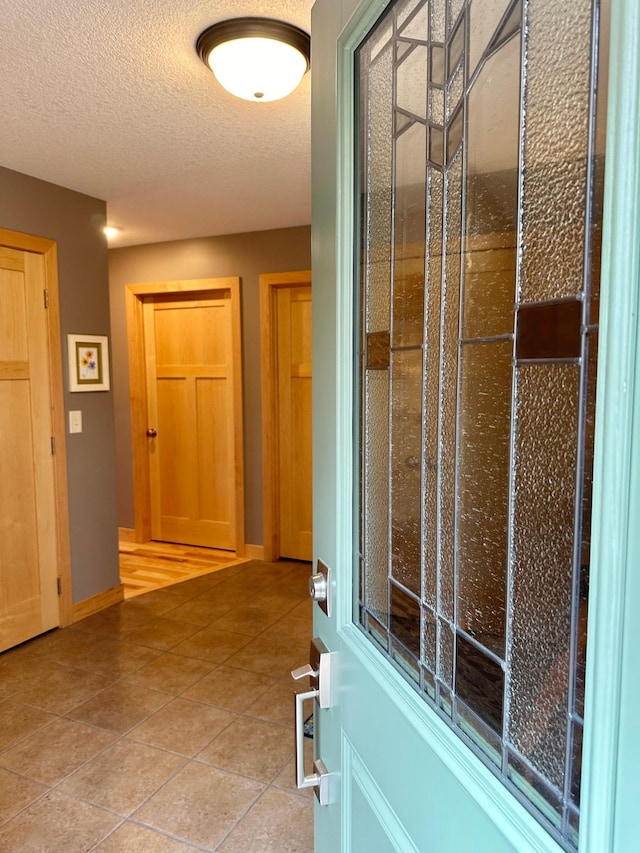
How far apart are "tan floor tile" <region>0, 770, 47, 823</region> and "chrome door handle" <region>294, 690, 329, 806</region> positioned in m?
1.40

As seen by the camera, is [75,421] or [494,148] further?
[75,421]

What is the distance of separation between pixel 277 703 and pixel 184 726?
396 mm

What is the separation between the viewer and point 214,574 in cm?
408

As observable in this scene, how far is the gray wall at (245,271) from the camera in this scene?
4.11 m

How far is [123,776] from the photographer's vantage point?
2023 mm

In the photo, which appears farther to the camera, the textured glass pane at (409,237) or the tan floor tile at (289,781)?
the tan floor tile at (289,781)

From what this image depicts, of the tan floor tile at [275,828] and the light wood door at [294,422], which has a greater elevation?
the light wood door at [294,422]

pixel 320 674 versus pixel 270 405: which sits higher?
pixel 270 405

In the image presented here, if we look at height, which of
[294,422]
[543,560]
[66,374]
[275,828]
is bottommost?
[275,828]

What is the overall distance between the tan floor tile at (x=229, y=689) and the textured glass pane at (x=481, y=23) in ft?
8.04

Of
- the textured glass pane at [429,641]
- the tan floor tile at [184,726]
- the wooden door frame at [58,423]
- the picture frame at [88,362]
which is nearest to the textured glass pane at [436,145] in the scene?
the textured glass pane at [429,641]

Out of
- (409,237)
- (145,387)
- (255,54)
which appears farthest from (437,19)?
→ (145,387)

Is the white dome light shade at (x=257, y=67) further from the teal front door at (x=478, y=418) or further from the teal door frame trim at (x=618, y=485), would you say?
the teal door frame trim at (x=618, y=485)

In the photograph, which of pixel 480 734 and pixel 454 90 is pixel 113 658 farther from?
pixel 454 90
